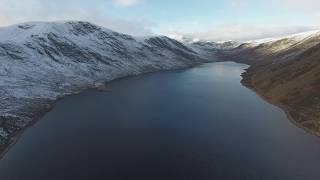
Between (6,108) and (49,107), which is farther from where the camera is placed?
(49,107)

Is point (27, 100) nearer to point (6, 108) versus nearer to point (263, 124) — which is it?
point (6, 108)

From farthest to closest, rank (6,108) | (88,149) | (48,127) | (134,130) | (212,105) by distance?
(212,105), (6,108), (48,127), (134,130), (88,149)

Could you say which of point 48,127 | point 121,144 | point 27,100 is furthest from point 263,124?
point 27,100

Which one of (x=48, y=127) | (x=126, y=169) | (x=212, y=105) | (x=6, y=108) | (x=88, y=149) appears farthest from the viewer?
(x=212, y=105)

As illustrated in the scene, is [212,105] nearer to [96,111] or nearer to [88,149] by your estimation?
[96,111]

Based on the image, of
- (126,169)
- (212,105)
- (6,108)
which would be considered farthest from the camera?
(212,105)

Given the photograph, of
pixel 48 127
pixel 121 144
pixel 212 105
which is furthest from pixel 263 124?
pixel 48 127
